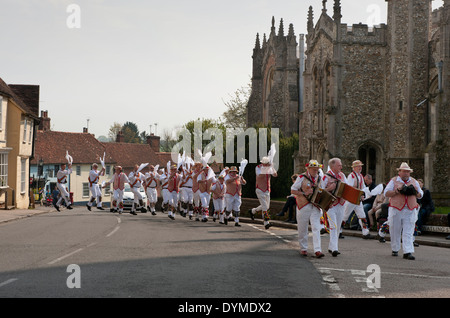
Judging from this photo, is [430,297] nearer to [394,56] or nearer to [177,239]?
[177,239]

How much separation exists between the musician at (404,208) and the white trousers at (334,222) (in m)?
1.04

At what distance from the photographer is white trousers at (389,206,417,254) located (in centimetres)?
1208

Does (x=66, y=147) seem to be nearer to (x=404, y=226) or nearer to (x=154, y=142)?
(x=154, y=142)

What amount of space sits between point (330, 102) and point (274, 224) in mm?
15873

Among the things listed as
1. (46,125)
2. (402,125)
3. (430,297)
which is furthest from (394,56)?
(46,125)

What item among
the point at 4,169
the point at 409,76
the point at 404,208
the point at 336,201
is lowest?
the point at 404,208

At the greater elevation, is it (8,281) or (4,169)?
(4,169)

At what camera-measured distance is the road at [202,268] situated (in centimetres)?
757

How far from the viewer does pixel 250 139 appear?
1721 inches

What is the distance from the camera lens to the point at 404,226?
12.2 meters

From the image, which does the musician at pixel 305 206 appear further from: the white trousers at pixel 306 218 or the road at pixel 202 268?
the road at pixel 202 268

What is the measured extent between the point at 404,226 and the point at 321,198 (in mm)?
1943

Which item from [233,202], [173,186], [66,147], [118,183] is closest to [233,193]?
[233,202]

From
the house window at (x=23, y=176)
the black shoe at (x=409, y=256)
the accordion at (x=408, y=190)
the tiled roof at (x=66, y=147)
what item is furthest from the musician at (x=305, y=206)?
the tiled roof at (x=66, y=147)
